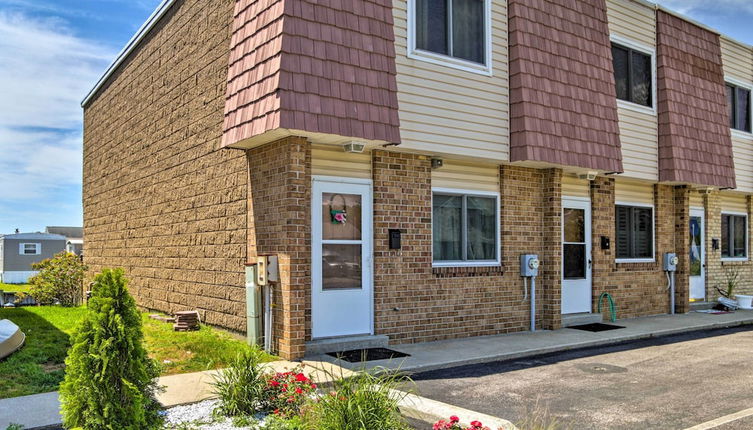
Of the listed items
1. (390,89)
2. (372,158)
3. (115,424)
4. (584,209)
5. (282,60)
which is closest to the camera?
(115,424)

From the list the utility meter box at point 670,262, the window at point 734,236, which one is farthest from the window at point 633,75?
the window at point 734,236

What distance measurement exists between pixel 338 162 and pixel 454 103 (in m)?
2.37

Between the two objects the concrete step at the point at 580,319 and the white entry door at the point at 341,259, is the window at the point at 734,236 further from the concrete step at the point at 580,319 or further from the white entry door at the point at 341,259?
the white entry door at the point at 341,259

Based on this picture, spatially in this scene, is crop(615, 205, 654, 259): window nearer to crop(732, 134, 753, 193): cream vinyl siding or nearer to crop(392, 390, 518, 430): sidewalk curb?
crop(732, 134, 753, 193): cream vinyl siding

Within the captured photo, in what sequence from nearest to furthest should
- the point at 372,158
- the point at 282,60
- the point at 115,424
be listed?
the point at 115,424
the point at 282,60
the point at 372,158

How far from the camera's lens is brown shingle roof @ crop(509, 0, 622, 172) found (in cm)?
1081

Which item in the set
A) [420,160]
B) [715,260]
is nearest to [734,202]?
[715,260]

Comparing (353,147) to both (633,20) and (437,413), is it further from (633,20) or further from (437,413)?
(633,20)

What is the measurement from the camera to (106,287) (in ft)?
15.9

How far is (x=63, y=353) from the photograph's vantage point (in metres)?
8.71

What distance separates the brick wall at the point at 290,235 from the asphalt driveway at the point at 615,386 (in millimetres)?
1874

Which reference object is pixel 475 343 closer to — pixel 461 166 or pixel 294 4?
pixel 461 166

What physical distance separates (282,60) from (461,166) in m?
4.11

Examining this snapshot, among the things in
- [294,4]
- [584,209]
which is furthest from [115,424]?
[584,209]
